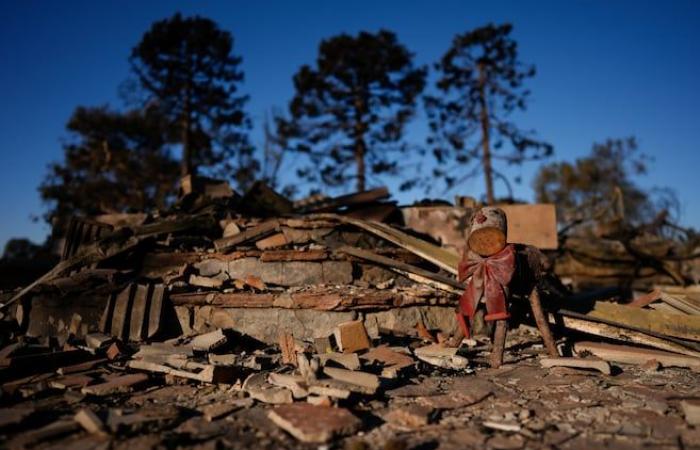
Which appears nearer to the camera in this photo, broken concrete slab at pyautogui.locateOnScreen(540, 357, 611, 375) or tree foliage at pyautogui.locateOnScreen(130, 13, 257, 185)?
broken concrete slab at pyautogui.locateOnScreen(540, 357, 611, 375)

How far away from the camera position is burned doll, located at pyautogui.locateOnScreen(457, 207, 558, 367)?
159 inches

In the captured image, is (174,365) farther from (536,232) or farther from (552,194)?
(552,194)

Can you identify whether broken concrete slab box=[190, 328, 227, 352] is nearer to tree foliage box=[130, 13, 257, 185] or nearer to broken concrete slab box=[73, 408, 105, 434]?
broken concrete slab box=[73, 408, 105, 434]

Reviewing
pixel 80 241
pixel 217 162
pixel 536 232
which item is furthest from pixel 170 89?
pixel 536 232

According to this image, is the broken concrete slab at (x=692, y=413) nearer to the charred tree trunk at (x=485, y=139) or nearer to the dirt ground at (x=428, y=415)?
the dirt ground at (x=428, y=415)

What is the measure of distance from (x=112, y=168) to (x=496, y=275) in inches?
913

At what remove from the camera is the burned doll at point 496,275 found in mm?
4035

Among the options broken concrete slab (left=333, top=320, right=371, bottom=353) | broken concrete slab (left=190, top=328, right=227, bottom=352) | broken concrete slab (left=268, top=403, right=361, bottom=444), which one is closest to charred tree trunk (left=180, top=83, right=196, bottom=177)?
broken concrete slab (left=190, top=328, right=227, bottom=352)

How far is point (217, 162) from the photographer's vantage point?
2034 centimetres

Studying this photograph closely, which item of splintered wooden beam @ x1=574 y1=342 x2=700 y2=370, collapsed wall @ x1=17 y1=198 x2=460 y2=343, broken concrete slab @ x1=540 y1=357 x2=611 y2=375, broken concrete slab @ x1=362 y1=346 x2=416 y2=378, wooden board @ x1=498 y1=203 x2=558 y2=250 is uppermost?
wooden board @ x1=498 y1=203 x2=558 y2=250

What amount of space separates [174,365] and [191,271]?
7.23ft

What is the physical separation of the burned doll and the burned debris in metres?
0.02

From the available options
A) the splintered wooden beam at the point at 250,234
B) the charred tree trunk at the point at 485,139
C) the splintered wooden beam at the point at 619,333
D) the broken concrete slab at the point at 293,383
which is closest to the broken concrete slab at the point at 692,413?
the splintered wooden beam at the point at 619,333

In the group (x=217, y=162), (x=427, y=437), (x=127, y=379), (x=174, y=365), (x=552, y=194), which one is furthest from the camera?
(x=552, y=194)
